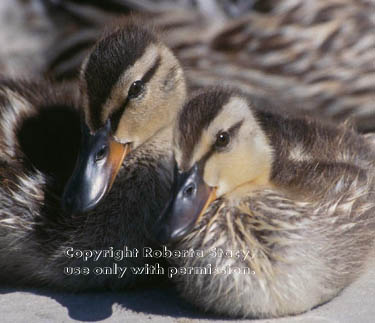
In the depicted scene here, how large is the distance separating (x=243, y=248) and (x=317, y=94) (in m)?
1.25

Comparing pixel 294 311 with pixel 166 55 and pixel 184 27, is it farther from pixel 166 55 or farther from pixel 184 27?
pixel 184 27

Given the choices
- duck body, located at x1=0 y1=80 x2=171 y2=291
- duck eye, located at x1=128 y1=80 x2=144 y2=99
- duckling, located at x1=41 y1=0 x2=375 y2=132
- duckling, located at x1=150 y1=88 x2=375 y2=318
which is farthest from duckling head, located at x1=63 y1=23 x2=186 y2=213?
duckling, located at x1=41 y1=0 x2=375 y2=132

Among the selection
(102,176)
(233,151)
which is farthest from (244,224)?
(102,176)

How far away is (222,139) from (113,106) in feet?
1.11

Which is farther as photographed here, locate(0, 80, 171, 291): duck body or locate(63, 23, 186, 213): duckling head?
locate(0, 80, 171, 291): duck body

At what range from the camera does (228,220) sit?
2561 mm

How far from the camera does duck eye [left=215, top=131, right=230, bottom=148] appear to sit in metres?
2.55

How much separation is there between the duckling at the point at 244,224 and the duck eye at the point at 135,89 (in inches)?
8.6

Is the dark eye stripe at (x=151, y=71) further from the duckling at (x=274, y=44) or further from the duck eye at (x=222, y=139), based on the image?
the duckling at (x=274, y=44)

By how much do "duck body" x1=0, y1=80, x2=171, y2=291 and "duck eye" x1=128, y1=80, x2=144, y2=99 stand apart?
0.62ft

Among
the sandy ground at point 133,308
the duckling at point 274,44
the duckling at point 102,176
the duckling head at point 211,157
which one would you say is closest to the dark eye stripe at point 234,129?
the duckling head at point 211,157

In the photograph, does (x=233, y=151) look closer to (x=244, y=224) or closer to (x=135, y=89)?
(x=244, y=224)

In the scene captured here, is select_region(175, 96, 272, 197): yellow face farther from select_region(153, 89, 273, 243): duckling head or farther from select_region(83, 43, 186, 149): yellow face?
select_region(83, 43, 186, 149): yellow face

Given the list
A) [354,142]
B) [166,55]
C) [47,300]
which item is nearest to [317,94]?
[354,142]
